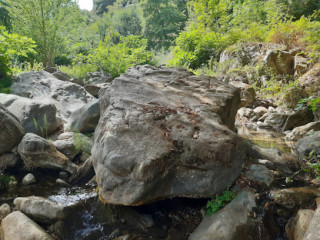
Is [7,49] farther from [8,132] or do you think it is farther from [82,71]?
[8,132]

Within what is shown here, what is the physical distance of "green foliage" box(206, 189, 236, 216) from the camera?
3.12 metres

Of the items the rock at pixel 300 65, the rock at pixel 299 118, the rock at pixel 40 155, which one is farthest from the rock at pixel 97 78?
the rock at pixel 300 65

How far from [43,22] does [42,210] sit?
13478 mm

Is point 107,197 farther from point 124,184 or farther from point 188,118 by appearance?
point 188,118

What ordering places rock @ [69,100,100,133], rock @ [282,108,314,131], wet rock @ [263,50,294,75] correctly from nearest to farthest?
rock @ [69,100,100,133]
rock @ [282,108,314,131]
wet rock @ [263,50,294,75]

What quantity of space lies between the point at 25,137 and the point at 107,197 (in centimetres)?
277

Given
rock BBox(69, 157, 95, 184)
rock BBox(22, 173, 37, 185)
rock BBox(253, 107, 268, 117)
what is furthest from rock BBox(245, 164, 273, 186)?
rock BBox(253, 107, 268, 117)

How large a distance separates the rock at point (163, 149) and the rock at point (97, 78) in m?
7.68

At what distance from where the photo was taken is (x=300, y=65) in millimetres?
9406

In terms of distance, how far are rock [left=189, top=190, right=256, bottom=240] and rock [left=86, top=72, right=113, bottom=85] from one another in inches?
385

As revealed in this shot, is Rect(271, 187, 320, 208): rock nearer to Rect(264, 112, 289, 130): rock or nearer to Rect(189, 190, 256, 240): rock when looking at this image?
Rect(189, 190, 256, 240): rock

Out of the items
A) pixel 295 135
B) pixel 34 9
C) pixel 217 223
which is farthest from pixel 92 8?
pixel 217 223

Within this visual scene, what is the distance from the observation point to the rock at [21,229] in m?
2.94

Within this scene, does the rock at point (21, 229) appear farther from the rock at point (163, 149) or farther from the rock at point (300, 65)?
the rock at point (300, 65)
